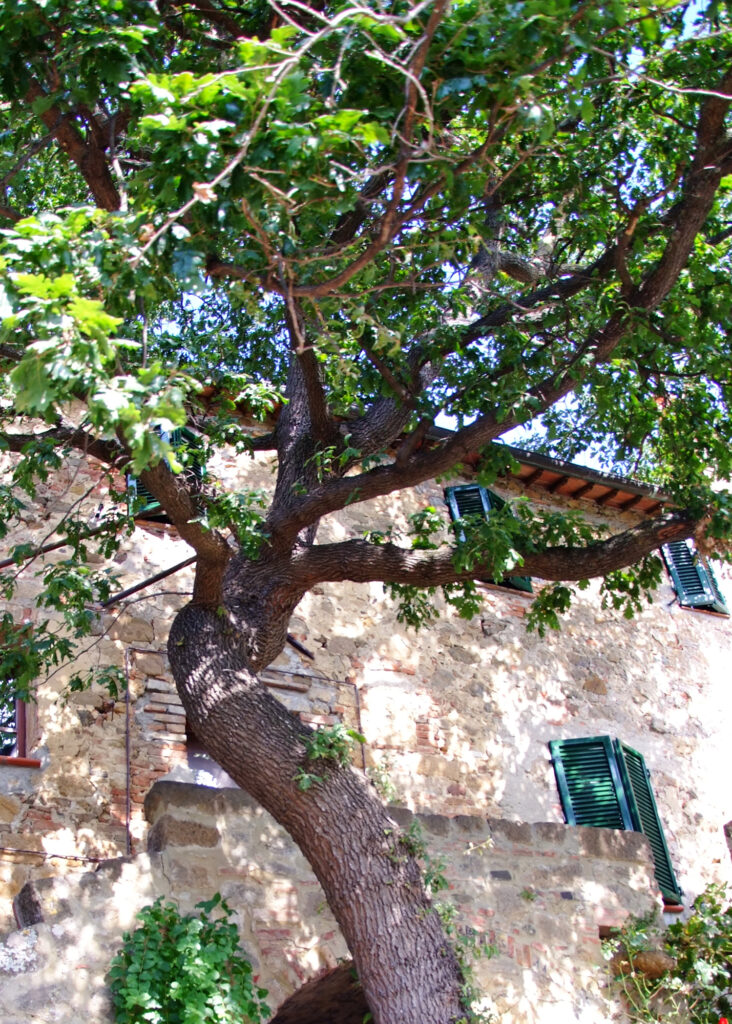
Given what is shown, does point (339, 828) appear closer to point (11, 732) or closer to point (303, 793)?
point (303, 793)

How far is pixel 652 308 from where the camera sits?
22.1 feet

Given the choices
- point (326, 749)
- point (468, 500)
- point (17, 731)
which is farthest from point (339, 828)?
point (468, 500)

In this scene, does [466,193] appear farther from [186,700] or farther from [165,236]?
[186,700]

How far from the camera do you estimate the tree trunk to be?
5.18 metres

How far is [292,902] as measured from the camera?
20.7 feet

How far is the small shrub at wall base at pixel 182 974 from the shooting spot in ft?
17.9

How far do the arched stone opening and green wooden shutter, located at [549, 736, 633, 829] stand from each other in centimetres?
315

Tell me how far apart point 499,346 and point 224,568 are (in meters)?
→ 2.76

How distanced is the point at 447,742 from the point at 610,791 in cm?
135

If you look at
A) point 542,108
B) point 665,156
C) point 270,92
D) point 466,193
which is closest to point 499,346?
point 665,156

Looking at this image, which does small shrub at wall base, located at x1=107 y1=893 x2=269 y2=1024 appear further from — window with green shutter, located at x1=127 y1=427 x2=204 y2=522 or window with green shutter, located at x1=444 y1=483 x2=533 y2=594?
window with green shutter, located at x1=444 y1=483 x2=533 y2=594

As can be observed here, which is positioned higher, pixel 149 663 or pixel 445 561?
pixel 149 663

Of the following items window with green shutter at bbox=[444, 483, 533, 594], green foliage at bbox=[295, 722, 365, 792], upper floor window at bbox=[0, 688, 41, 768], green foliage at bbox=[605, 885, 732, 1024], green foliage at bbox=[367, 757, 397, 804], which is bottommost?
green foliage at bbox=[605, 885, 732, 1024]

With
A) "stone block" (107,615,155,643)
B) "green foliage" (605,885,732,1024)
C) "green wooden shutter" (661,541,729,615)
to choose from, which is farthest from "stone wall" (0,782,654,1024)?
"green wooden shutter" (661,541,729,615)
